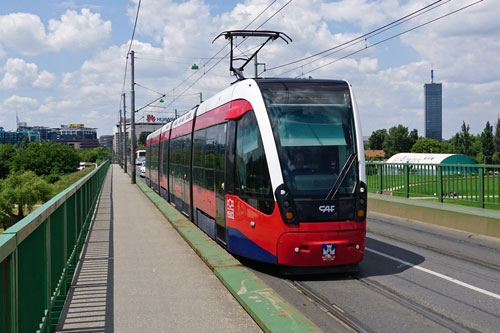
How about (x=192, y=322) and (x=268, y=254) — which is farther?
(x=268, y=254)

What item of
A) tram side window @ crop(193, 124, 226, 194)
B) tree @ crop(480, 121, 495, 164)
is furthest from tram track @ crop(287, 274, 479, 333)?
tree @ crop(480, 121, 495, 164)

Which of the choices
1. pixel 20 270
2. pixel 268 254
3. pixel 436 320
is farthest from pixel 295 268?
pixel 20 270

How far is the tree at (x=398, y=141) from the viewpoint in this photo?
537 ft

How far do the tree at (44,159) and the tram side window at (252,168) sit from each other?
6053 inches

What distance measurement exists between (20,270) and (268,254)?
465 cm

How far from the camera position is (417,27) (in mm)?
16453

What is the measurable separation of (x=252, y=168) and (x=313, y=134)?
1.08 m

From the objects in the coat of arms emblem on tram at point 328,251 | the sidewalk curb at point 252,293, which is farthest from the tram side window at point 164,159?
the coat of arms emblem on tram at point 328,251

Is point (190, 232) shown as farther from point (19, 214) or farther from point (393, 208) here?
point (19, 214)

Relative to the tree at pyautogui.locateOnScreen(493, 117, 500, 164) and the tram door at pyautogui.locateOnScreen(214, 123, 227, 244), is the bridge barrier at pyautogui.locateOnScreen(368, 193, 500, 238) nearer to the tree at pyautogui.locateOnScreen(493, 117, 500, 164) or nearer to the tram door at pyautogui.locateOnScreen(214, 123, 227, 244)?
the tram door at pyautogui.locateOnScreen(214, 123, 227, 244)

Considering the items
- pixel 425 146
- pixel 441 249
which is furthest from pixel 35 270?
pixel 425 146

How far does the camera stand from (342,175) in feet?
26.6

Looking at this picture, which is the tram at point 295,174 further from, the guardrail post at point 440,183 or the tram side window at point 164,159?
the tram side window at point 164,159

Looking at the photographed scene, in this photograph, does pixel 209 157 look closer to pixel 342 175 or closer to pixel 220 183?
pixel 220 183
